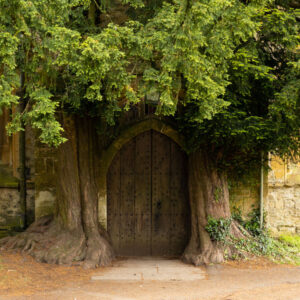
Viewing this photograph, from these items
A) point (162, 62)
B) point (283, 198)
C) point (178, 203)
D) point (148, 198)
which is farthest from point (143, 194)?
point (162, 62)

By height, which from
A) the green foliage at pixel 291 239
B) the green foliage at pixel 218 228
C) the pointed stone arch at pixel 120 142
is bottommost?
the green foliage at pixel 291 239

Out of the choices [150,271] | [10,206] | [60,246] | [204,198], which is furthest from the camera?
[10,206]

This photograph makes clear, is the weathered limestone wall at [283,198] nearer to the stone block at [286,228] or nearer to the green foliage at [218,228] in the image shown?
the stone block at [286,228]

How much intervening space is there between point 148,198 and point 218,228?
1.71 metres

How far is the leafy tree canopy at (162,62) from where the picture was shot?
5055 mm

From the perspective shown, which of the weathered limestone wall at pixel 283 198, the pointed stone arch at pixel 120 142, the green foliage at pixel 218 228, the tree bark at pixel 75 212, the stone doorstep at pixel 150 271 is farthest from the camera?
the weathered limestone wall at pixel 283 198

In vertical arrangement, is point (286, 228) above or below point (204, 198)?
below

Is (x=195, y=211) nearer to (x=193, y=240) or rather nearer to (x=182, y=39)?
(x=193, y=240)

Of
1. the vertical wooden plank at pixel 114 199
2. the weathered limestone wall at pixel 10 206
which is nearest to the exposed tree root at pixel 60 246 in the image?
the vertical wooden plank at pixel 114 199

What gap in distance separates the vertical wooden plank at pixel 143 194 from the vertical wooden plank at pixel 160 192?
0.11 metres

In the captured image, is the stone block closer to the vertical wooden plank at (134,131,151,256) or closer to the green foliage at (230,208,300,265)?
the green foliage at (230,208,300,265)

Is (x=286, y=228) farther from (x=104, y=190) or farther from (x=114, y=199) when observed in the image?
(x=104, y=190)

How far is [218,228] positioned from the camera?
7891mm

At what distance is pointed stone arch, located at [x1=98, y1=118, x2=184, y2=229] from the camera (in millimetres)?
8555
